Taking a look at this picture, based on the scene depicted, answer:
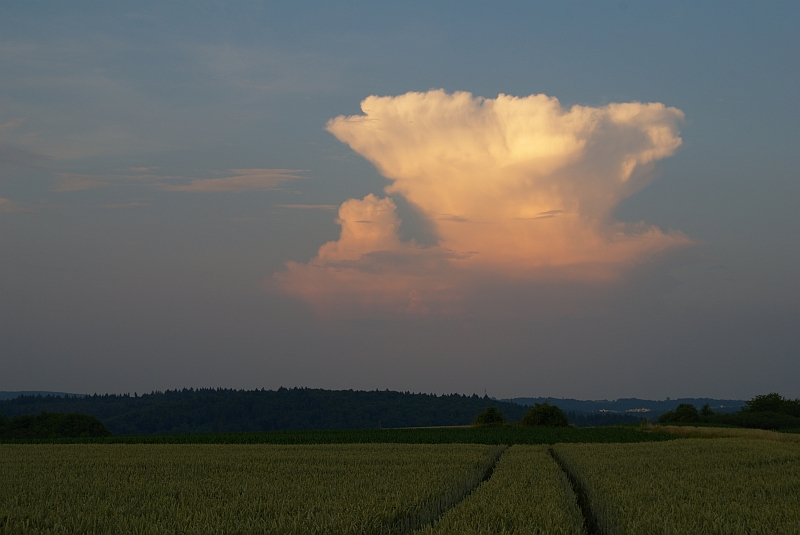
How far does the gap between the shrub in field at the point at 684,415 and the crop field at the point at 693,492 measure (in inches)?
3472

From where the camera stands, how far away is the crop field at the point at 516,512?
10.4 meters

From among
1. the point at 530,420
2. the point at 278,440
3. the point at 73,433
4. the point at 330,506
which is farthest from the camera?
the point at 73,433

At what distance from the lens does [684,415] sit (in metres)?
109

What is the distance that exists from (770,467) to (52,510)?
2065 centimetres

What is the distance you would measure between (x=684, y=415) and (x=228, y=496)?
4248 inches

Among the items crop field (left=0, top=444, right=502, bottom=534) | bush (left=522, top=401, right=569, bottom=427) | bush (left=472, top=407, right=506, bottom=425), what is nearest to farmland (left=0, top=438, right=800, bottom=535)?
crop field (left=0, top=444, right=502, bottom=534)

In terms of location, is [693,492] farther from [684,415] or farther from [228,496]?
[684,415]

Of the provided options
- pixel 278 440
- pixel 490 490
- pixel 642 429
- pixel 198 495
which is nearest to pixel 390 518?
pixel 490 490

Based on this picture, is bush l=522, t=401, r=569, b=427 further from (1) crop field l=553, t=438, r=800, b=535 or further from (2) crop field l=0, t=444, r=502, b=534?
(2) crop field l=0, t=444, r=502, b=534

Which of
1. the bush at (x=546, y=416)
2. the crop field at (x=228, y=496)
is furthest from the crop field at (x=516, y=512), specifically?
the bush at (x=546, y=416)

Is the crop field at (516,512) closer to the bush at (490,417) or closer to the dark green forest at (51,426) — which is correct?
the bush at (490,417)

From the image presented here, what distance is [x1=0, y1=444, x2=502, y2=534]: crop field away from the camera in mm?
11344

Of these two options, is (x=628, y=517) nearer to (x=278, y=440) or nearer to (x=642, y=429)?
(x=278, y=440)

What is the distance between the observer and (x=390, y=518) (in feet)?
39.9
